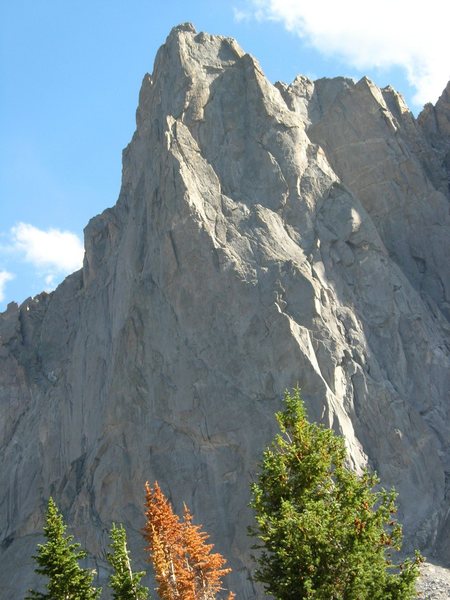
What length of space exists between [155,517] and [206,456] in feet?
74.1

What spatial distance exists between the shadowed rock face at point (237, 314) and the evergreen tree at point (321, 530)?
26505mm

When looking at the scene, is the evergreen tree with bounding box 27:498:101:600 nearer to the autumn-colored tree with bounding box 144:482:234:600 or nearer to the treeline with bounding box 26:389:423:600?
the treeline with bounding box 26:389:423:600

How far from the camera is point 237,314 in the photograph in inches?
2368

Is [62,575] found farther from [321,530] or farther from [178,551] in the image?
[321,530]

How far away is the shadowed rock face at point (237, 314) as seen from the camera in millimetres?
57156

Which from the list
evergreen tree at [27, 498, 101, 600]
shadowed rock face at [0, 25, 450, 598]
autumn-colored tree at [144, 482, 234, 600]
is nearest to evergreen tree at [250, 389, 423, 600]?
evergreen tree at [27, 498, 101, 600]

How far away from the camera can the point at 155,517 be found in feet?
113

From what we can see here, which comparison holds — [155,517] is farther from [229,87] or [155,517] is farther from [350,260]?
[229,87]

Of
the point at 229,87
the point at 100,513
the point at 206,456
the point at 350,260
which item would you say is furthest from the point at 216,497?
the point at 229,87

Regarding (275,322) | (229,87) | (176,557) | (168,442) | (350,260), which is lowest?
(176,557)

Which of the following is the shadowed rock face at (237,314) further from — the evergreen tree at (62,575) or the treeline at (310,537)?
the treeline at (310,537)

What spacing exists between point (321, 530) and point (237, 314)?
35.1 m

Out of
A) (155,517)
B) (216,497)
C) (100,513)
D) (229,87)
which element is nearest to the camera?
(155,517)

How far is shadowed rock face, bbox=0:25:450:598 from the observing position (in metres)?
57.2
